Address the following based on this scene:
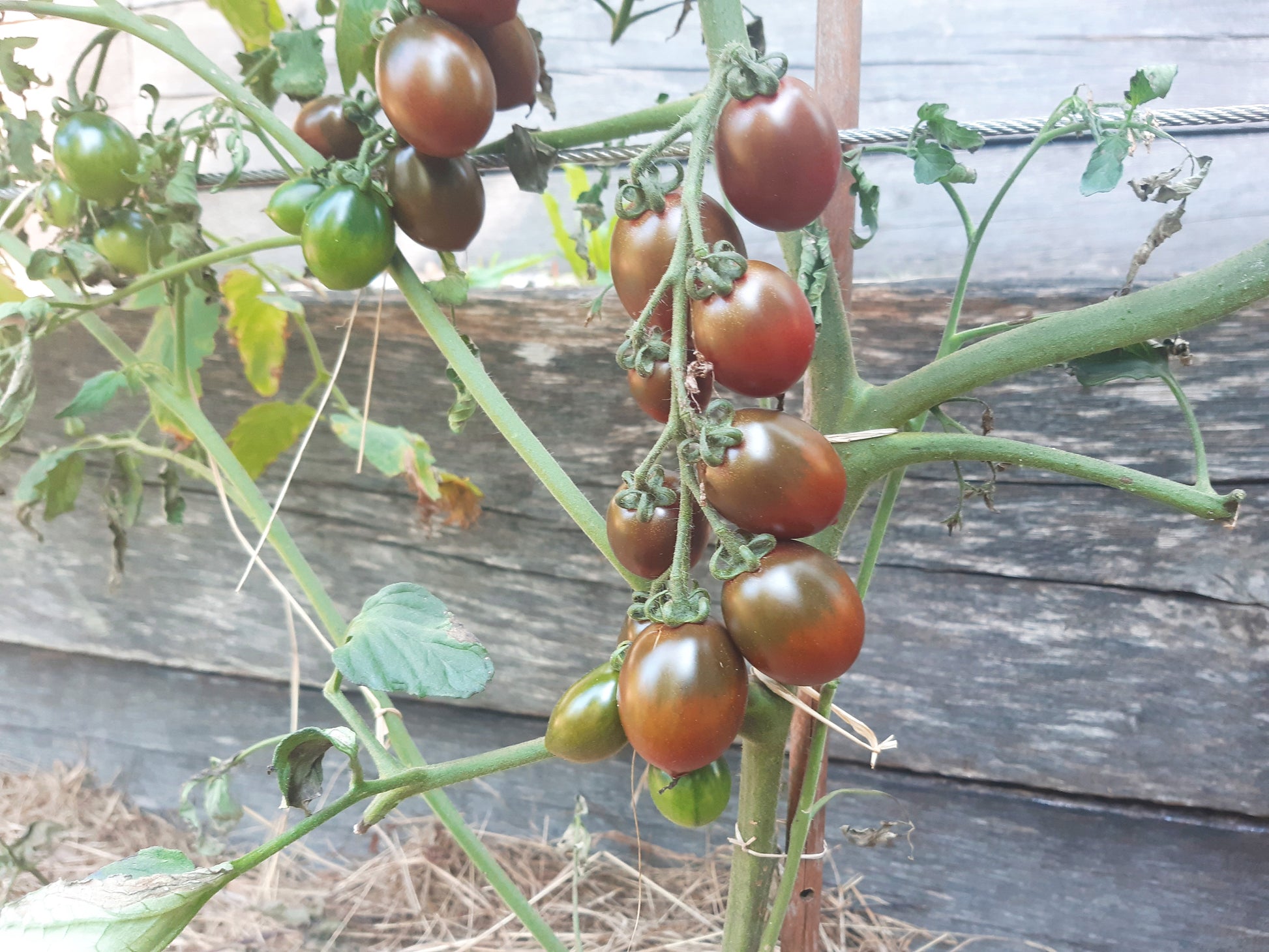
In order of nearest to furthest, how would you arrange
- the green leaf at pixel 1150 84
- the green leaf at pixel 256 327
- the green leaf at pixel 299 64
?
the green leaf at pixel 1150 84 → the green leaf at pixel 299 64 → the green leaf at pixel 256 327

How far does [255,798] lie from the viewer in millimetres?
1109

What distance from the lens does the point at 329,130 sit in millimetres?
524

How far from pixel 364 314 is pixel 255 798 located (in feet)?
2.35

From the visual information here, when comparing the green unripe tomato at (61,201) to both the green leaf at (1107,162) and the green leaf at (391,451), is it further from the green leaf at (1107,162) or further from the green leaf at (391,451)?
the green leaf at (1107,162)

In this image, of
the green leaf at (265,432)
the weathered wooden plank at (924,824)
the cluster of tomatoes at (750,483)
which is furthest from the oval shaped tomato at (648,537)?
the weathered wooden plank at (924,824)

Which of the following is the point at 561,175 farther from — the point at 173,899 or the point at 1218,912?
the point at 1218,912

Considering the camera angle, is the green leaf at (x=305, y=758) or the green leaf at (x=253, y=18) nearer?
the green leaf at (x=305, y=758)

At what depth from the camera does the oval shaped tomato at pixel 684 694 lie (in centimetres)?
34

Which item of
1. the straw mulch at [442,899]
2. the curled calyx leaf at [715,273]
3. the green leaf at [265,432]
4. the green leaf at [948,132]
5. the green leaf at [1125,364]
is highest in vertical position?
the green leaf at [948,132]

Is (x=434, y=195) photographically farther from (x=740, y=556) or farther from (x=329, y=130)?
(x=740, y=556)

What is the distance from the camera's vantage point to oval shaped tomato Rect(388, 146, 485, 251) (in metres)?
0.48

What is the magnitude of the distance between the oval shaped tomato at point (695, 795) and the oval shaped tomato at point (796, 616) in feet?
0.44

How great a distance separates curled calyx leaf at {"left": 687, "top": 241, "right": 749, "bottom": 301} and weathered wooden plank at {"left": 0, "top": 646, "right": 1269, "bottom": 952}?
73 centimetres

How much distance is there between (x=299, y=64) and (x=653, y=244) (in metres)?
0.35
